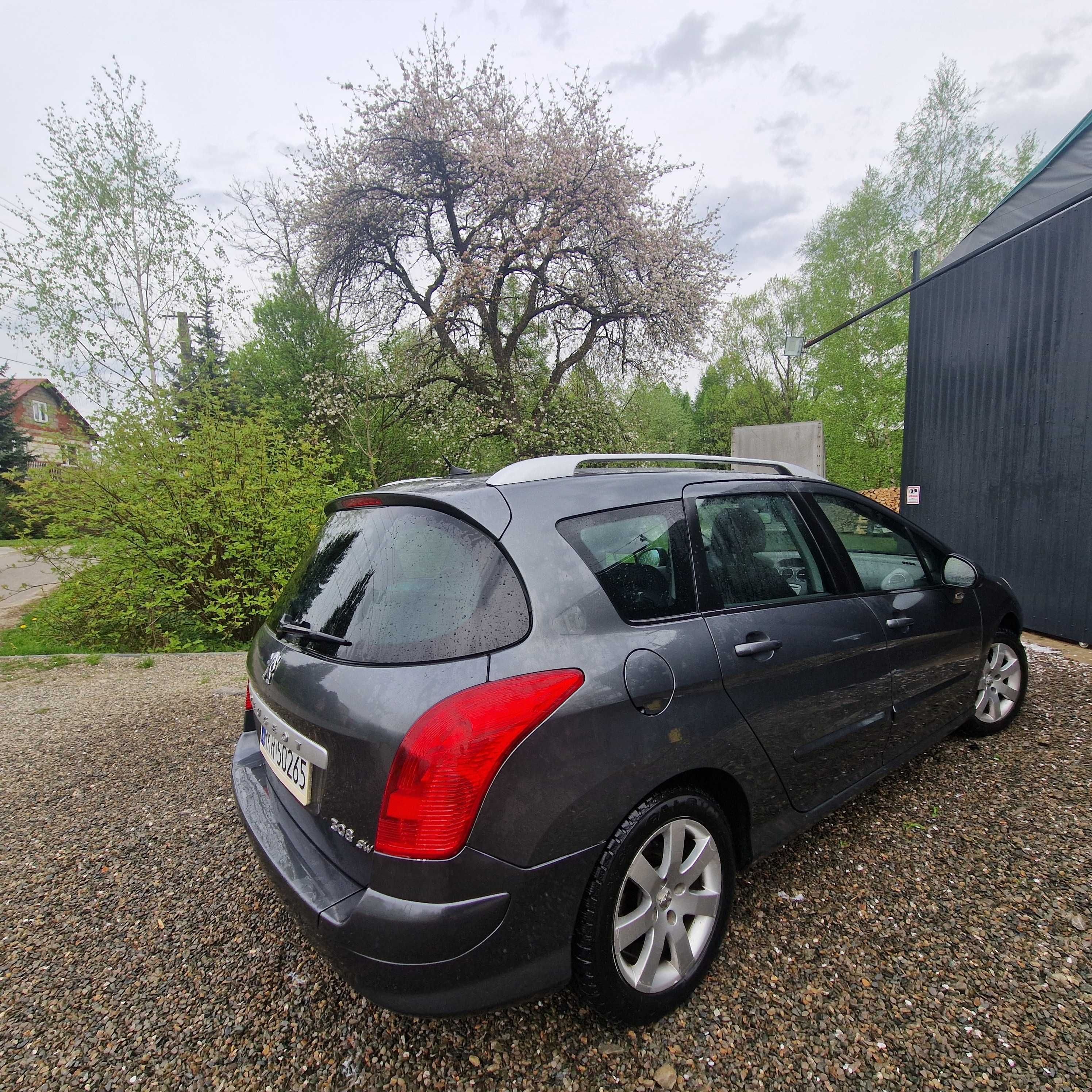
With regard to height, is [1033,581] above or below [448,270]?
below

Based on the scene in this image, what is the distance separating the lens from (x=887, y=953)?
1.85m

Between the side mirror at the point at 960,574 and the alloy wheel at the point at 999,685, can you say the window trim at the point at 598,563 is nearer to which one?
the side mirror at the point at 960,574

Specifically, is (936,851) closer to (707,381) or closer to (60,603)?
(60,603)

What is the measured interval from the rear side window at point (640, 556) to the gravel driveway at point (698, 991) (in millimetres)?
1187

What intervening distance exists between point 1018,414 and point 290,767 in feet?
26.2

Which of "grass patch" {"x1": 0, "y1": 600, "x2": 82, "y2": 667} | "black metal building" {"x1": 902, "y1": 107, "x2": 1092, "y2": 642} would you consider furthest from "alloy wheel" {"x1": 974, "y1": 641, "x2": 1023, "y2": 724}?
"grass patch" {"x1": 0, "y1": 600, "x2": 82, "y2": 667}

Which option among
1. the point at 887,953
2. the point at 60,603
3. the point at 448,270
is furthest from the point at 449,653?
the point at 448,270

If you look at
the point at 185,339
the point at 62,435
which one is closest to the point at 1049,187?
the point at 62,435

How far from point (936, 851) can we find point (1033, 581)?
212 inches

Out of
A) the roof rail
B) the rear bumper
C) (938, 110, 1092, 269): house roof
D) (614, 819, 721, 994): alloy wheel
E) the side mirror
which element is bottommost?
(614, 819, 721, 994): alloy wheel

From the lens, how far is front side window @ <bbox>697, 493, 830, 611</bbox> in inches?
76.7

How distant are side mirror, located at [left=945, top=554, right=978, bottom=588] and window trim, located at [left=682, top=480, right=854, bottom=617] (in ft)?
3.11

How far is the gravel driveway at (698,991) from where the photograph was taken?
4.93 ft

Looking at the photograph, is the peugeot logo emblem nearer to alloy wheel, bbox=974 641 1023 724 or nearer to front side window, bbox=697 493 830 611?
front side window, bbox=697 493 830 611
